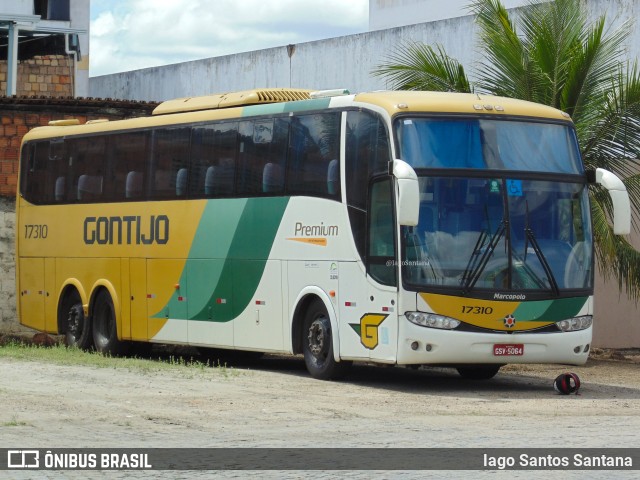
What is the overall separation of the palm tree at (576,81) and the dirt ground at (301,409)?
7.62ft

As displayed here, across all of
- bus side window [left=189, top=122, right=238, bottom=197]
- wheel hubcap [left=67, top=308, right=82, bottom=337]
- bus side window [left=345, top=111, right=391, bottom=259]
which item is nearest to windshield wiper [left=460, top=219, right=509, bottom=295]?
bus side window [left=345, top=111, right=391, bottom=259]

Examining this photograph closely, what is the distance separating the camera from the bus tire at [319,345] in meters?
17.5

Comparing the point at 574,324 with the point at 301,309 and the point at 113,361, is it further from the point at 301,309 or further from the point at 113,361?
the point at 113,361

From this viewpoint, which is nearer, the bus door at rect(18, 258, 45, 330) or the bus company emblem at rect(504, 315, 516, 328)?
the bus company emblem at rect(504, 315, 516, 328)

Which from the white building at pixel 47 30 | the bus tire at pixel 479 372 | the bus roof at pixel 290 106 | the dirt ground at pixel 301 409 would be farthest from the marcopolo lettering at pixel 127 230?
the white building at pixel 47 30

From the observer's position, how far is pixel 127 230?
21.7 meters

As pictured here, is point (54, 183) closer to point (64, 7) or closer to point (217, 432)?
point (217, 432)

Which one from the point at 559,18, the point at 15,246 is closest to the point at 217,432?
the point at 559,18

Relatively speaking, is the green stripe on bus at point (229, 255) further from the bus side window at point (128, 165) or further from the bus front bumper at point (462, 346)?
the bus front bumper at point (462, 346)

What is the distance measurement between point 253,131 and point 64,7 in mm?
22092

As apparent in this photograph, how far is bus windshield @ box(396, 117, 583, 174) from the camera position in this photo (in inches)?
647

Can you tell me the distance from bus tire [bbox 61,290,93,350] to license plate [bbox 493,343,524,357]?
27.4 feet

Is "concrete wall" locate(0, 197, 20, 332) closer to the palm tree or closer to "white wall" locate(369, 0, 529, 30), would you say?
the palm tree

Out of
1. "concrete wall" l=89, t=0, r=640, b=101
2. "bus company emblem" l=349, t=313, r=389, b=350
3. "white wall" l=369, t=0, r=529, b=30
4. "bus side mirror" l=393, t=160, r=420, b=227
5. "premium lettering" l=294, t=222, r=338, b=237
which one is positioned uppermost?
"white wall" l=369, t=0, r=529, b=30
